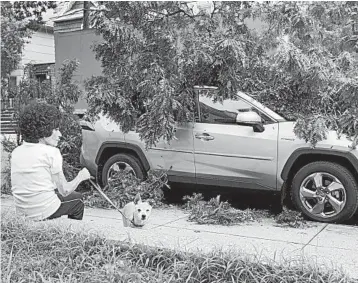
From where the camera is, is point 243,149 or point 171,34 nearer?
point 243,149

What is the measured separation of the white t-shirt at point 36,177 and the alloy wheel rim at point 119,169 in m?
2.89

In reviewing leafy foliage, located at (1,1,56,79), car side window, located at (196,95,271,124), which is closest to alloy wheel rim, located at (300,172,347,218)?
car side window, located at (196,95,271,124)

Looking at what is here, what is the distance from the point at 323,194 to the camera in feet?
19.6

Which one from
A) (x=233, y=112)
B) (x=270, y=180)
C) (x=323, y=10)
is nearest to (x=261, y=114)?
(x=233, y=112)

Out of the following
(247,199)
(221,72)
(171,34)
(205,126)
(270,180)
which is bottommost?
(247,199)

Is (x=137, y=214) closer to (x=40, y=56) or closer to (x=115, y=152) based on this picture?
(x=115, y=152)

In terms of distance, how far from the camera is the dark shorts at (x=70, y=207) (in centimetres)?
443

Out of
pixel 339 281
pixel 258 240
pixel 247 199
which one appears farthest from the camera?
pixel 247 199

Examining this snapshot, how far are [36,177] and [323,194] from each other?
3340mm

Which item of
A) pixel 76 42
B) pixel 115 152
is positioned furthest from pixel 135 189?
pixel 76 42

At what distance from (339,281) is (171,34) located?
4.68 metres

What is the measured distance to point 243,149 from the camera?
6.44 metres

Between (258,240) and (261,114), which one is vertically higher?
(261,114)

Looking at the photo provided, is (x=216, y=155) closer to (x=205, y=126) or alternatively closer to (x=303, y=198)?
(x=205, y=126)
